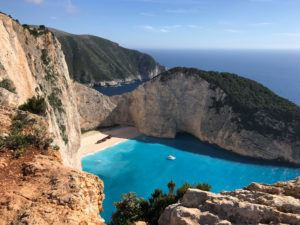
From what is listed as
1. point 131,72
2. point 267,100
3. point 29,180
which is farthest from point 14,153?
point 131,72

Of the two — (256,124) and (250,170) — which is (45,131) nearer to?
(250,170)

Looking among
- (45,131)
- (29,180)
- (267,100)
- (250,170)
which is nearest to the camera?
(29,180)

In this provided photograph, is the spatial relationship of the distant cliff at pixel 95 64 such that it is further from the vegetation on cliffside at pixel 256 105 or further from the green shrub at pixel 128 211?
the green shrub at pixel 128 211

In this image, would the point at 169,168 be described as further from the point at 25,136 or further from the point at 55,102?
the point at 25,136

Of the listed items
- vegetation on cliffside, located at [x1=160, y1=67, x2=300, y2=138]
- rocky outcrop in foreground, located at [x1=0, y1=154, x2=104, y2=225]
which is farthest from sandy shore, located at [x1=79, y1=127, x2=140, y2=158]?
rocky outcrop in foreground, located at [x1=0, y1=154, x2=104, y2=225]

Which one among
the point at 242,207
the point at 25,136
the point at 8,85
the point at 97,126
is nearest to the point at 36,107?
the point at 8,85

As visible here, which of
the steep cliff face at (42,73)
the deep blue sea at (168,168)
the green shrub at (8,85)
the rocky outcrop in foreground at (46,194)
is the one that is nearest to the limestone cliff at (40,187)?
the rocky outcrop in foreground at (46,194)
